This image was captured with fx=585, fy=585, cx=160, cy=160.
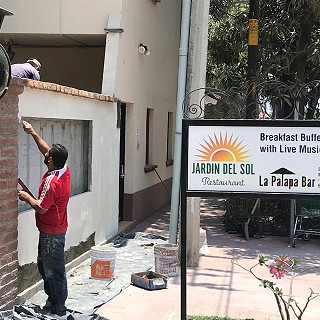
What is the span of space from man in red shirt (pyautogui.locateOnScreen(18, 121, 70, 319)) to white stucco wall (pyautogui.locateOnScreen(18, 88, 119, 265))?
0.64 m

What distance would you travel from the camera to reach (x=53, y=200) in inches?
216

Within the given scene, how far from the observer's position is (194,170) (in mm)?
4973

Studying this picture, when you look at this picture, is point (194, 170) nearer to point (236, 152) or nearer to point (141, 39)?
point (236, 152)

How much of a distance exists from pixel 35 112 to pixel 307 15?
8.07m

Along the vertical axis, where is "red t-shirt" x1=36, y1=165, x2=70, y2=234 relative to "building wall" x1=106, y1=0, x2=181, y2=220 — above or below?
below

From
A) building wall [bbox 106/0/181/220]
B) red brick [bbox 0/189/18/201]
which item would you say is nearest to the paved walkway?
red brick [bbox 0/189/18/201]

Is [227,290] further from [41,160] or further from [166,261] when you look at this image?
[41,160]

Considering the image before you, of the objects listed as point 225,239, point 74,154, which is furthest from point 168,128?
point 74,154

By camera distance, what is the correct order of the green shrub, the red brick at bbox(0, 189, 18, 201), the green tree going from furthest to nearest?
1. the green tree
2. the green shrub
3. the red brick at bbox(0, 189, 18, 201)

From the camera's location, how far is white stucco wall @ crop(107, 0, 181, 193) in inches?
411

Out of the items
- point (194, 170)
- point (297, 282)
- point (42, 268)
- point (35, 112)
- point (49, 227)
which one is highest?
point (35, 112)

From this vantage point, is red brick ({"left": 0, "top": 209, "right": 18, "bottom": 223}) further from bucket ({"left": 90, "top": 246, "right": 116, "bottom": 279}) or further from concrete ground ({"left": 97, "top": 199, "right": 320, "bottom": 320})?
bucket ({"left": 90, "top": 246, "right": 116, "bottom": 279})

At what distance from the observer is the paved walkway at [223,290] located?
627cm

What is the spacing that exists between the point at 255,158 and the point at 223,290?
2.77 m
